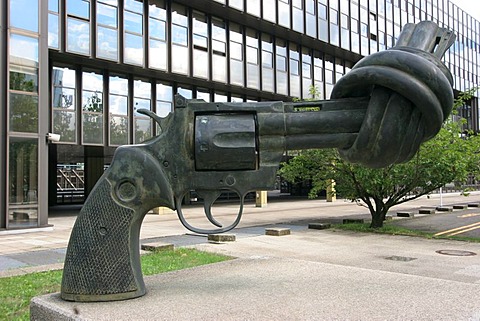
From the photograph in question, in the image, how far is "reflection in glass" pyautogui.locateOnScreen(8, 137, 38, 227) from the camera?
1337cm

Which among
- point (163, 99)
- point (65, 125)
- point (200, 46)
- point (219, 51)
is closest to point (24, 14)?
point (65, 125)

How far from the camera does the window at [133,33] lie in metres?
18.2

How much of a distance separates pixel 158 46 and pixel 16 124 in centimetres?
754

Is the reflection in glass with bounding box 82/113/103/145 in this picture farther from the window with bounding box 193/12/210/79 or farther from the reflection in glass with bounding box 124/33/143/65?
the window with bounding box 193/12/210/79

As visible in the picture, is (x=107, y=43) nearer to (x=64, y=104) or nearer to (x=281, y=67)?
(x=64, y=104)

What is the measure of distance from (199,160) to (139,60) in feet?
52.4

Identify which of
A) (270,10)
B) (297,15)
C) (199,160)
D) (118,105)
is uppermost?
(297,15)

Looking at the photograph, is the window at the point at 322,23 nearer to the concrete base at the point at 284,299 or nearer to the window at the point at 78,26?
the window at the point at 78,26

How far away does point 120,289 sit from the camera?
3.54 metres

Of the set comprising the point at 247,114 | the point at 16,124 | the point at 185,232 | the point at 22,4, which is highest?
the point at 22,4

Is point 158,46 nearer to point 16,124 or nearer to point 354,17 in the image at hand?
point 16,124

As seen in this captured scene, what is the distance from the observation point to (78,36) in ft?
54.7

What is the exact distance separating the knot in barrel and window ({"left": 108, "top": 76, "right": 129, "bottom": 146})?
53.0 ft

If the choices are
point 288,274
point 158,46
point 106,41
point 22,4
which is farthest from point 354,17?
point 288,274
